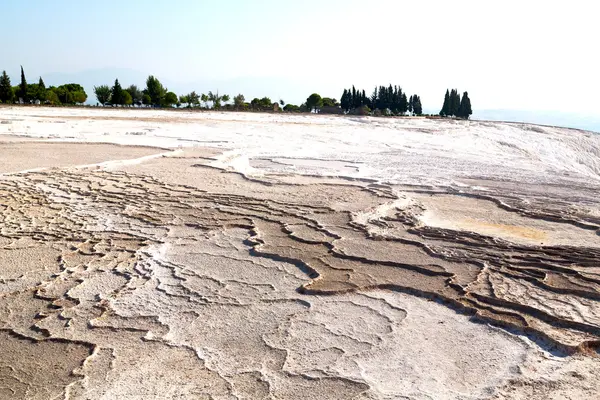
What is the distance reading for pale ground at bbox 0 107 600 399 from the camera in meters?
2.84

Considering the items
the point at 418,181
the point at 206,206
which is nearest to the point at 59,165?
the point at 206,206

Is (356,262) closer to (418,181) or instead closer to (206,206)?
(206,206)

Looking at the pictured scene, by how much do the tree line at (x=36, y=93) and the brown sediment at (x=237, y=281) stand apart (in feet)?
110

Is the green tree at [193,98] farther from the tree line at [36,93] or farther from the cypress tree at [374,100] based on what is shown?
the cypress tree at [374,100]

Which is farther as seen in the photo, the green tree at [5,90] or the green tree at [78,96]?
the green tree at [78,96]

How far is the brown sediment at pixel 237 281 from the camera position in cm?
292

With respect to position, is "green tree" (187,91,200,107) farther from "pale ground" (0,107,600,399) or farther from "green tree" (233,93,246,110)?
"pale ground" (0,107,600,399)

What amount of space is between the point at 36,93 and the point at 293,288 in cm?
3935

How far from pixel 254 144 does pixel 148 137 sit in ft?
9.25

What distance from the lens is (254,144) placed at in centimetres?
1374

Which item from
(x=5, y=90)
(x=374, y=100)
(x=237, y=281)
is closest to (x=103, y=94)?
(x=5, y=90)

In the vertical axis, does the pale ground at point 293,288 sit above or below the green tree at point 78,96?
above

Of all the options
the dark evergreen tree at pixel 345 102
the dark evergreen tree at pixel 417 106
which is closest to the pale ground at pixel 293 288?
the dark evergreen tree at pixel 345 102

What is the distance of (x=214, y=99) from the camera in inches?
1827
